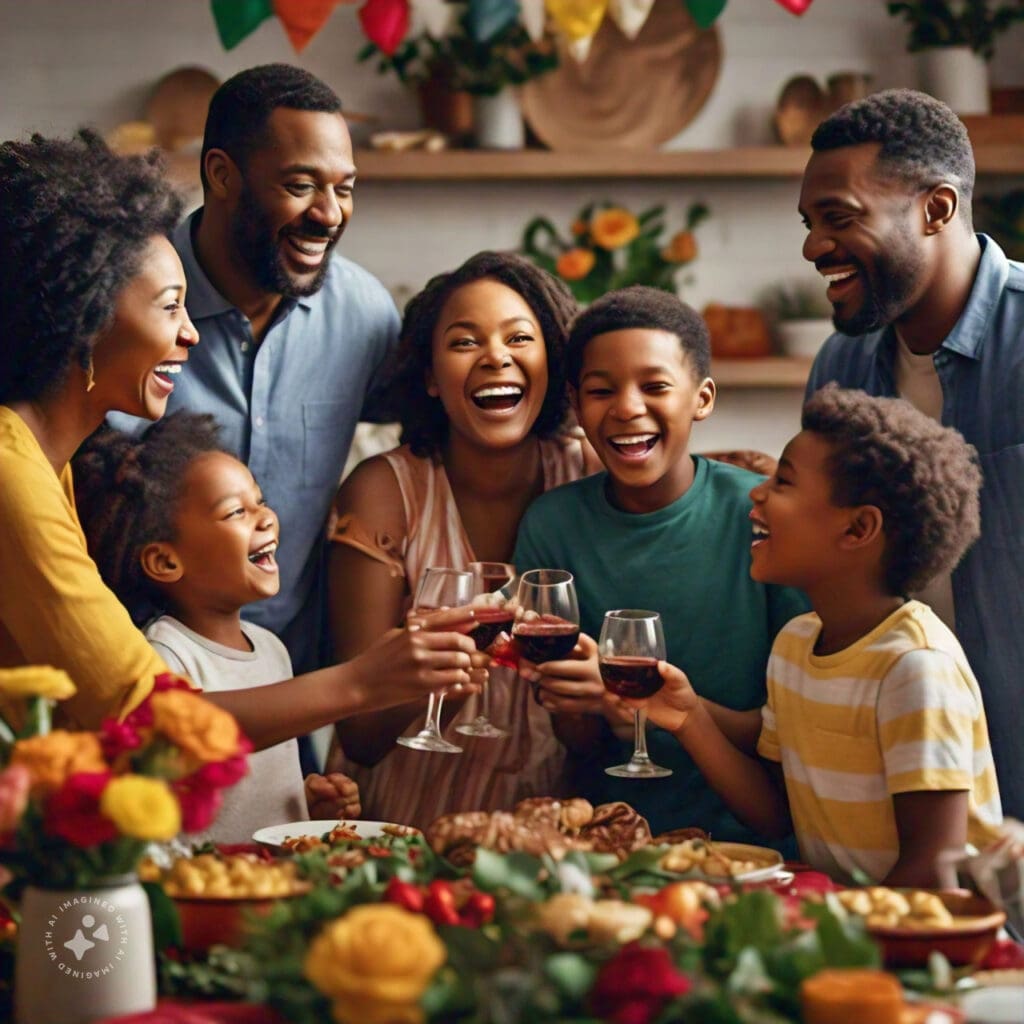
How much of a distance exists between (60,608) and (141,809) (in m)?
0.69

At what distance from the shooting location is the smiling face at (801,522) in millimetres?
2096

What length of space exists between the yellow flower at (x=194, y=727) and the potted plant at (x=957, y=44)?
→ 4195 millimetres

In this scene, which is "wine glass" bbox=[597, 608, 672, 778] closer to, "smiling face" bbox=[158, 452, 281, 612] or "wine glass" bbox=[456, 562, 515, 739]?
"wine glass" bbox=[456, 562, 515, 739]

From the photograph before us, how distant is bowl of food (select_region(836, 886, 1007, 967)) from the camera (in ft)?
4.81

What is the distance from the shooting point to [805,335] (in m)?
5.01

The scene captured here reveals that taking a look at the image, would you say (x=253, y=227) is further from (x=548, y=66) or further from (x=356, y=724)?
(x=548, y=66)

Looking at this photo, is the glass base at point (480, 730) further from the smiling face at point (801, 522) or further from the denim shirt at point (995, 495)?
the denim shirt at point (995, 495)

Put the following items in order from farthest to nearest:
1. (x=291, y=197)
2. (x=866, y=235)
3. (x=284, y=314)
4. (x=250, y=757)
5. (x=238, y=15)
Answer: (x=238, y=15)
(x=284, y=314)
(x=291, y=197)
(x=866, y=235)
(x=250, y=757)

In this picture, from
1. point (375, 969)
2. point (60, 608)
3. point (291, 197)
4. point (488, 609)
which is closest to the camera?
point (375, 969)

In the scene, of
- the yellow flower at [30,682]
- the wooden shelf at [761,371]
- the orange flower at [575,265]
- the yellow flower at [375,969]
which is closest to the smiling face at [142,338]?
the yellow flower at [30,682]

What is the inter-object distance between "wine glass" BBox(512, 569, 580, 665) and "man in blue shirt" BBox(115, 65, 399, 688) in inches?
32.4

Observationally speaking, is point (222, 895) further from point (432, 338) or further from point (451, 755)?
point (432, 338)

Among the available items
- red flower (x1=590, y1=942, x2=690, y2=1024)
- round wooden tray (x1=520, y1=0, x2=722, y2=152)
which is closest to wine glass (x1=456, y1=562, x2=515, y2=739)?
red flower (x1=590, y1=942, x2=690, y2=1024)

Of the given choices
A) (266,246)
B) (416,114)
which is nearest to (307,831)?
(266,246)
